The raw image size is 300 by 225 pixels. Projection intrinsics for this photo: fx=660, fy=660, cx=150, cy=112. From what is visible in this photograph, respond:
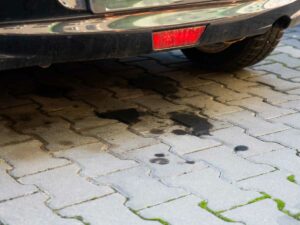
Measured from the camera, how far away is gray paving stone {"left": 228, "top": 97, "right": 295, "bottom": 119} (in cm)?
348

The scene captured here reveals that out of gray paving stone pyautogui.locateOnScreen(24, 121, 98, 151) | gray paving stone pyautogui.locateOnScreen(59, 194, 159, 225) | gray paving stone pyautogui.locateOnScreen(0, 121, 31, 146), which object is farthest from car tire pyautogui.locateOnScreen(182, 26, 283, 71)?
gray paving stone pyautogui.locateOnScreen(59, 194, 159, 225)

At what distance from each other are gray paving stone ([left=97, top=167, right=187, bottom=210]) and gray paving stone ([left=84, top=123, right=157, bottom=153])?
0.25 m

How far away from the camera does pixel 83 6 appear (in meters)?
2.82

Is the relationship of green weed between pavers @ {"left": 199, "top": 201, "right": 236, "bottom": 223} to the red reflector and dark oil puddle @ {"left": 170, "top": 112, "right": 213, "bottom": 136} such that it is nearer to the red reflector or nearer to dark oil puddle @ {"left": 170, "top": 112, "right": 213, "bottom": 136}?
dark oil puddle @ {"left": 170, "top": 112, "right": 213, "bottom": 136}

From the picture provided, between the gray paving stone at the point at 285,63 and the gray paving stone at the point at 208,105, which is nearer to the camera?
the gray paving stone at the point at 208,105

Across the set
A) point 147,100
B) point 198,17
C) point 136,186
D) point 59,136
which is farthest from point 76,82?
point 136,186

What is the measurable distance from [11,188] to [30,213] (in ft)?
0.80

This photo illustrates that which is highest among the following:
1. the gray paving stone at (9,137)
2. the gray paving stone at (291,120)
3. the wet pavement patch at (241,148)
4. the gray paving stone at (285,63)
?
the gray paving stone at (9,137)

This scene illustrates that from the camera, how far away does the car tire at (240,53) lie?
3.92 m

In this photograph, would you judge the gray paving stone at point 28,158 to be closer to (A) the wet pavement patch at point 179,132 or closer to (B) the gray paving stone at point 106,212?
(B) the gray paving stone at point 106,212

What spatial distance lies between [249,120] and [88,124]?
0.82 metres

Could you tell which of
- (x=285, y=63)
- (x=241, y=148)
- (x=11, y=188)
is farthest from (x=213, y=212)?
(x=285, y=63)

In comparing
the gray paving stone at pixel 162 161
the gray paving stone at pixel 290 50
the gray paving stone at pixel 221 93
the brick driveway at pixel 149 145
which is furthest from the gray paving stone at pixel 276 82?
the gray paving stone at pixel 162 161

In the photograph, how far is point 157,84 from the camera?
399 cm
